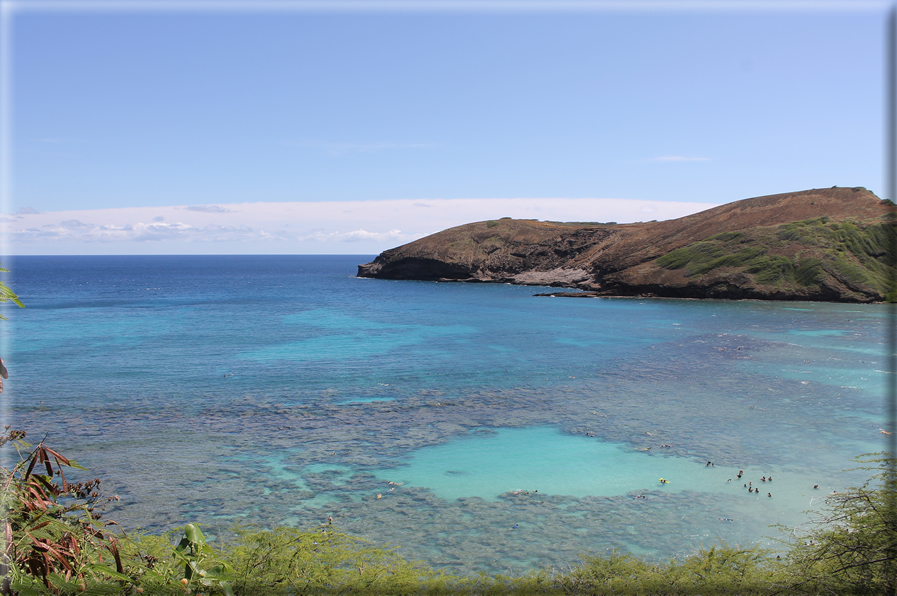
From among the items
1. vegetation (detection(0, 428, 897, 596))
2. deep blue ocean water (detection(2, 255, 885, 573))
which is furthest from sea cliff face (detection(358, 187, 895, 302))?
vegetation (detection(0, 428, 897, 596))

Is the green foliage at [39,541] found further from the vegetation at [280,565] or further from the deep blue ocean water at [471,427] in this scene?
the deep blue ocean water at [471,427]

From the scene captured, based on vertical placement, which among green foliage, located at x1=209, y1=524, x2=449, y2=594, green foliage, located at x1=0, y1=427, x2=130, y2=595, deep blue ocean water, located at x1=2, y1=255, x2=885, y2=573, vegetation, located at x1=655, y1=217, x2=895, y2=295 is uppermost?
vegetation, located at x1=655, y1=217, x2=895, y2=295

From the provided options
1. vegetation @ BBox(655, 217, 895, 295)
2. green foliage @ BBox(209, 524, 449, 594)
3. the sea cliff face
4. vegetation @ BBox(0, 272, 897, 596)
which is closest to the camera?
vegetation @ BBox(0, 272, 897, 596)

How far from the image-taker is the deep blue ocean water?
578 inches

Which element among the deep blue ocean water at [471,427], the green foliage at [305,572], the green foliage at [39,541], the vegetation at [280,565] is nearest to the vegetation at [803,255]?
the deep blue ocean water at [471,427]

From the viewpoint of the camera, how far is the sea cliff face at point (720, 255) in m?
73.9

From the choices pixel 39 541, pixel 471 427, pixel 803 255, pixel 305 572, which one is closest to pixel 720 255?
pixel 803 255

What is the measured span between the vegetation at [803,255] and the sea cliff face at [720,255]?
0.13 meters

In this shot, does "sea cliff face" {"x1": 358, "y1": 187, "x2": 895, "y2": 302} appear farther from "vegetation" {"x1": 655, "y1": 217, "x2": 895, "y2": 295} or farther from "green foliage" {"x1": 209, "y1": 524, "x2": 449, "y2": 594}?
"green foliage" {"x1": 209, "y1": 524, "x2": 449, "y2": 594}

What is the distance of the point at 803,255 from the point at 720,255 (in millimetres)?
10992

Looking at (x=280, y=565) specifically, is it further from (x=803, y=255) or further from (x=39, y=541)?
(x=803, y=255)

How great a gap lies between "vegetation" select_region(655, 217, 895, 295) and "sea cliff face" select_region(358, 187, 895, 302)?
0.13 metres

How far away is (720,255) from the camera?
8444cm

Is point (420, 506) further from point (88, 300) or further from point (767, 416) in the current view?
point (88, 300)
